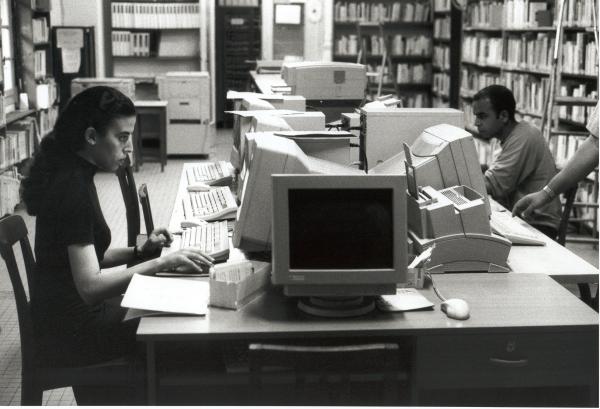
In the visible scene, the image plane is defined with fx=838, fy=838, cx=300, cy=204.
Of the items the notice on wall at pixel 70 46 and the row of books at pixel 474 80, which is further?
the notice on wall at pixel 70 46

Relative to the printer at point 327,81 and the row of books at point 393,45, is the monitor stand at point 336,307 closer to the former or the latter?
the printer at point 327,81

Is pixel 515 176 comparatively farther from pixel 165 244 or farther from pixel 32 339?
pixel 32 339

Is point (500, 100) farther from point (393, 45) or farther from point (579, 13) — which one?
point (393, 45)

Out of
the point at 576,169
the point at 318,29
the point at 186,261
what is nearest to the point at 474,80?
the point at 318,29

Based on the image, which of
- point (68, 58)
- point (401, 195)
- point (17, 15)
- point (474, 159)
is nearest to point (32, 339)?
point (401, 195)

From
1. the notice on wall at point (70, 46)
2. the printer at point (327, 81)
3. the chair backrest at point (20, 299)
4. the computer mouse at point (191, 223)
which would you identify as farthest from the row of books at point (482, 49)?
the chair backrest at point (20, 299)

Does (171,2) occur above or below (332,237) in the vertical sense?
above

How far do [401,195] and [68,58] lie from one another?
24.1ft

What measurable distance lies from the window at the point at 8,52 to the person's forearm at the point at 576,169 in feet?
16.0

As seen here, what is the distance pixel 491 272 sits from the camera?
8.66ft

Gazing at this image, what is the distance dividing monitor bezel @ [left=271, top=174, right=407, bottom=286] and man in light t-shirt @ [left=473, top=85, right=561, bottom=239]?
2013 mm

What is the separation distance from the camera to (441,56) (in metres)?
10.4

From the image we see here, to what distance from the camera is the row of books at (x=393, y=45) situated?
1086 cm

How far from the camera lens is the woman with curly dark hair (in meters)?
2.33
